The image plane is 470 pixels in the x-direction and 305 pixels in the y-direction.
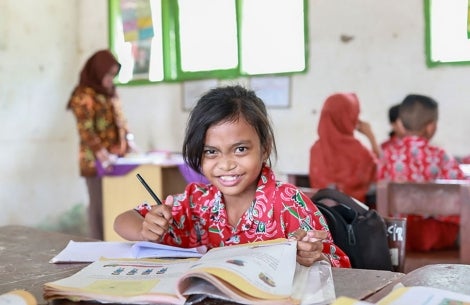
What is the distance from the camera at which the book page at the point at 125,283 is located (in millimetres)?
1042

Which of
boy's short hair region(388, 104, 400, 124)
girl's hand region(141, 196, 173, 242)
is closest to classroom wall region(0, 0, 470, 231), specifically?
boy's short hair region(388, 104, 400, 124)

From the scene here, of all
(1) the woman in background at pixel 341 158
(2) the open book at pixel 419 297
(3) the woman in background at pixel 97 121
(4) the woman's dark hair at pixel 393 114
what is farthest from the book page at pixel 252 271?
(3) the woman in background at pixel 97 121

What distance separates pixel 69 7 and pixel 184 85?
1509mm

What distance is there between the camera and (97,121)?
451 centimetres

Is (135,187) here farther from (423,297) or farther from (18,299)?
(423,297)

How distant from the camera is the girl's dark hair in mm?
1631

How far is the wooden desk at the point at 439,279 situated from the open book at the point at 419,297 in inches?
1.5

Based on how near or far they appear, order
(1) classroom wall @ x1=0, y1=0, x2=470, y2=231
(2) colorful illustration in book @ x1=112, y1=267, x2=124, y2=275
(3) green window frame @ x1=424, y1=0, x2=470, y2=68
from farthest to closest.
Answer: (1) classroom wall @ x1=0, y1=0, x2=470, y2=231, (3) green window frame @ x1=424, y1=0, x2=470, y2=68, (2) colorful illustration in book @ x1=112, y1=267, x2=124, y2=275

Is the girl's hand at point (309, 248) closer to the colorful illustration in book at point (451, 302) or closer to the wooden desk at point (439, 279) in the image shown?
the wooden desk at point (439, 279)

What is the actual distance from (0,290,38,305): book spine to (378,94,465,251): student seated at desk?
205 centimetres

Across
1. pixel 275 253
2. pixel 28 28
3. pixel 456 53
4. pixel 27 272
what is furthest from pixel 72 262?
pixel 28 28

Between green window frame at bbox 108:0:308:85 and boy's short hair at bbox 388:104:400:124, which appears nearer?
boy's short hair at bbox 388:104:400:124

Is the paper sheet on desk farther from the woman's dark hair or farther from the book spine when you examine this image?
the woman's dark hair

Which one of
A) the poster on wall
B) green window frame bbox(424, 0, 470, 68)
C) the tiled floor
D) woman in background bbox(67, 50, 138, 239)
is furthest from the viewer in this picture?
the poster on wall
